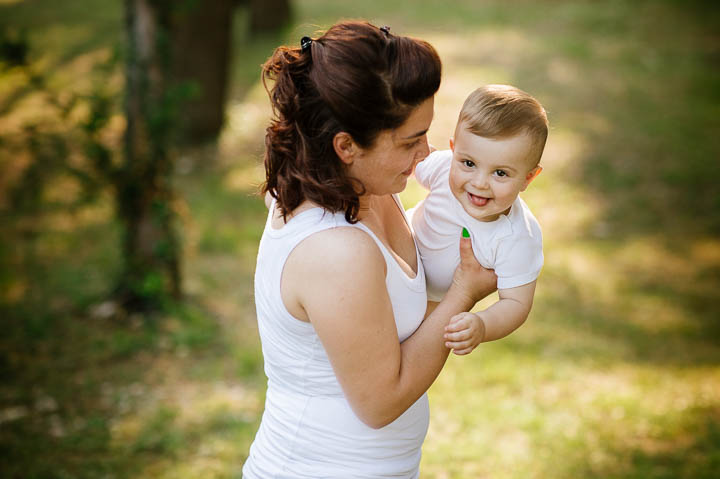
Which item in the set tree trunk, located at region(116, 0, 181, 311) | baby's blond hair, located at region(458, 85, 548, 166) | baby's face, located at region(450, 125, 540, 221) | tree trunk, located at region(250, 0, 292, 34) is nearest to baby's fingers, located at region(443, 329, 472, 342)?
baby's face, located at region(450, 125, 540, 221)

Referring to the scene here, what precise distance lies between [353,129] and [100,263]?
5090 mm

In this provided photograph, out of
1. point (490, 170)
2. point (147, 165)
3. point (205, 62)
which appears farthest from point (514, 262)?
point (205, 62)

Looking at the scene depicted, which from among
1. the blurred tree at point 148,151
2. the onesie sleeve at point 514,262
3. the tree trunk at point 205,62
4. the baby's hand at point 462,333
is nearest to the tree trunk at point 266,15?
the tree trunk at point 205,62

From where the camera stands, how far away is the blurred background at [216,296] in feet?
13.5

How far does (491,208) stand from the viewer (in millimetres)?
1949

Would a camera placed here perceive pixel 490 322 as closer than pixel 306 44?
No

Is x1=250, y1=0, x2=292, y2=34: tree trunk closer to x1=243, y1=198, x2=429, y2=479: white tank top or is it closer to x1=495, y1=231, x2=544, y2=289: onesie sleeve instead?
x1=243, y1=198, x2=429, y2=479: white tank top

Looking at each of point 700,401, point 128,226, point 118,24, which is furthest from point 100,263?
point 118,24

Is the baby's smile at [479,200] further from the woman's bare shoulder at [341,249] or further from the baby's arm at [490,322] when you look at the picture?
the woman's bare shoulder at [341,249]

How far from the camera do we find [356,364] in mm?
1727

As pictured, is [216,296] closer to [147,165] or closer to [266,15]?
[147,165]

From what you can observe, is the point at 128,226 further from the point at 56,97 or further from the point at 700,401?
the point at 700,401

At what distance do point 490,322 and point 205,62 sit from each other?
7.47 meters

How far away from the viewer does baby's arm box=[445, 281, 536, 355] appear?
1848 mm
